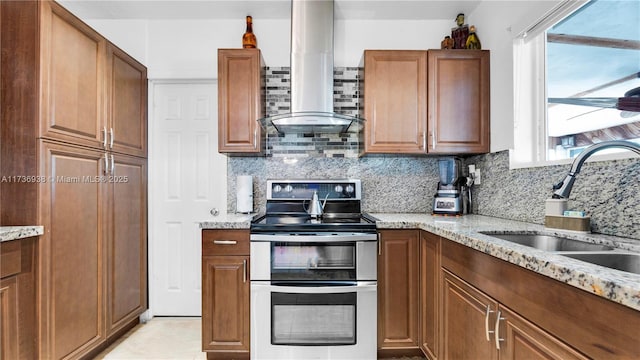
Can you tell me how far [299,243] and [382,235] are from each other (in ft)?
1.71

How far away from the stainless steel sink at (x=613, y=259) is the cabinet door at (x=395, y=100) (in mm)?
1324

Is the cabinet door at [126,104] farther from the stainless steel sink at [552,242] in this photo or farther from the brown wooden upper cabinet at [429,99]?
the stainless steel sink at [552,242]

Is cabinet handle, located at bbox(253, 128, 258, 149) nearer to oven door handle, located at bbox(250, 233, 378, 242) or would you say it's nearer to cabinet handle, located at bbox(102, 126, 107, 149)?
oven door handle, located at bbox(250, 233, 378, 242)

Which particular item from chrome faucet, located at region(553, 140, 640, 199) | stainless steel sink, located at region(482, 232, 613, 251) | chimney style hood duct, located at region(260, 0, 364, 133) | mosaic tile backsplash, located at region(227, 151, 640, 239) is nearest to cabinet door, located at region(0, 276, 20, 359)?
mosaic tile backsplash, located at region(227, 151, 640, 239)

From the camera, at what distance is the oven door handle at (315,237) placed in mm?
1908

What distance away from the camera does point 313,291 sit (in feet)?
6.23

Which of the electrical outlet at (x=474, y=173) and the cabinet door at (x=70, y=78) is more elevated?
the cabinet door at (x=70, y=78)

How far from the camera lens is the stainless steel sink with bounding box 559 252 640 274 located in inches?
41.5

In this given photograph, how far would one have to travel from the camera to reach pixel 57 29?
1.69 metres

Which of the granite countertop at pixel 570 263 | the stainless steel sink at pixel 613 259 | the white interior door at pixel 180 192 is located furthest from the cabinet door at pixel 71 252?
the stainless steel sink at pixel 613 259

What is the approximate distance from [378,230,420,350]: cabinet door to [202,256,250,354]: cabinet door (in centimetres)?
84

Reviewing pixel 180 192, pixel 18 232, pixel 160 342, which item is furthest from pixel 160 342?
pixel 18 232

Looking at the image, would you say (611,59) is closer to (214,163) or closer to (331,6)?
(331,6)

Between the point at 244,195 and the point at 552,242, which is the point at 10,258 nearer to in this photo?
the point at 244,195
